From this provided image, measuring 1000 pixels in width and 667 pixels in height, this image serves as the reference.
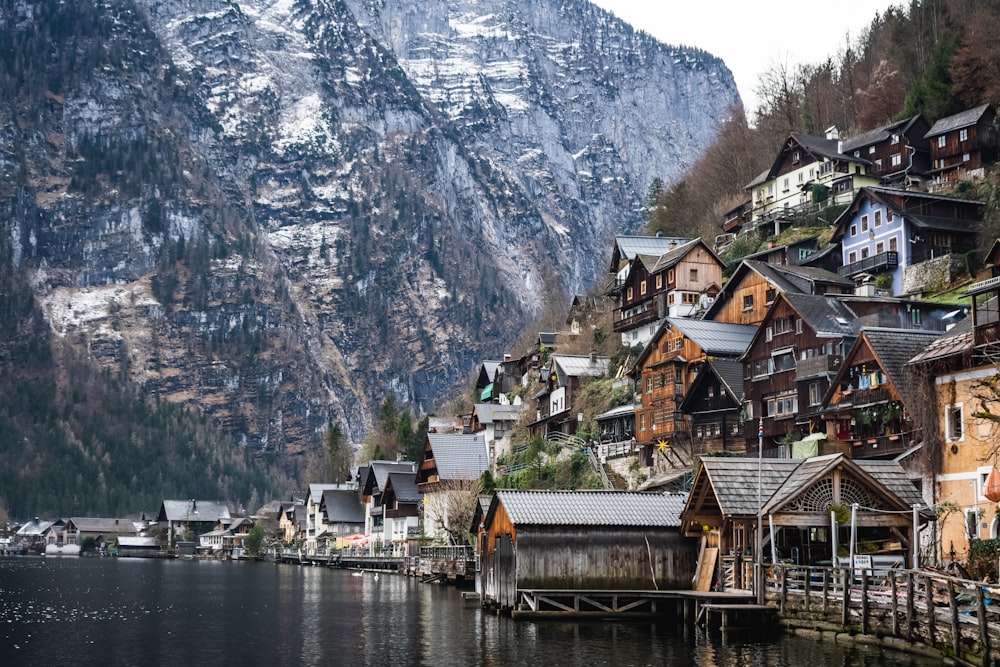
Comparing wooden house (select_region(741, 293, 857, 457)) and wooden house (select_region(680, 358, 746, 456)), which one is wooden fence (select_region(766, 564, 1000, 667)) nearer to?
wooden house (select_region(741, 293, 857, 457))

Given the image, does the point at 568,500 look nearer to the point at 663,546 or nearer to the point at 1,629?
the point at 663,546

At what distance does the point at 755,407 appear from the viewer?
7562cm

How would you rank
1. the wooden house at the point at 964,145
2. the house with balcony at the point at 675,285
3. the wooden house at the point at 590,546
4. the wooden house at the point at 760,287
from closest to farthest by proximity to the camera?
the wooden house at the point at 590,546 → the wooden house at the point at 760,287 → the wooden house at the point at 964,145 → the house with balcony at the point at 675,285

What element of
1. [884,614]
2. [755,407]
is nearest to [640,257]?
[755,407]

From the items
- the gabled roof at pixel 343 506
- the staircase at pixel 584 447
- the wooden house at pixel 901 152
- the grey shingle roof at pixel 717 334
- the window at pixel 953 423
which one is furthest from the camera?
the gabled roof at pixel 343 506

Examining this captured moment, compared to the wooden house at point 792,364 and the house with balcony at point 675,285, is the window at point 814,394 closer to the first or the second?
the wooden house at point 792,364

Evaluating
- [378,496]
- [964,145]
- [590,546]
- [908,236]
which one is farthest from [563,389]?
[590,546]

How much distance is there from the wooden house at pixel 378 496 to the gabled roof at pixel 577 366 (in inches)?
1260

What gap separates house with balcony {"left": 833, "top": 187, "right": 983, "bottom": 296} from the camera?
8731cm

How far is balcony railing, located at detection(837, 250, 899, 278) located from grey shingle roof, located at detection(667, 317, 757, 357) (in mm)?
9832

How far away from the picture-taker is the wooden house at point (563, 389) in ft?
343

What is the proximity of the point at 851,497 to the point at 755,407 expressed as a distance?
2534 centimetres

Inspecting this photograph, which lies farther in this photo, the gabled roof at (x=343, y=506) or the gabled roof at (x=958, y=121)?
the gabled roof at (x=343, y=506)

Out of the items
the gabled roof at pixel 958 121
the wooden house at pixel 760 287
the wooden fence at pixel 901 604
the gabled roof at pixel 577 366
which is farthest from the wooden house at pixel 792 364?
the gabled roof at pixel 958 121
